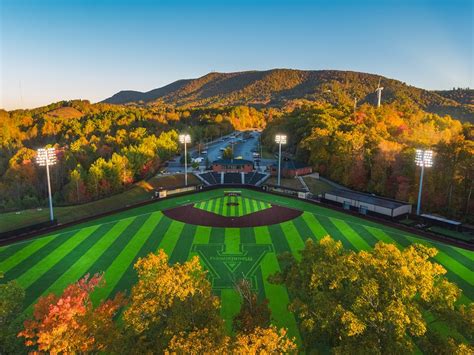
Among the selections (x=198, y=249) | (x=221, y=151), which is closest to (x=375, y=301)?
(x=198, y=249)

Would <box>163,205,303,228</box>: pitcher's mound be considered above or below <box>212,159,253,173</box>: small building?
below

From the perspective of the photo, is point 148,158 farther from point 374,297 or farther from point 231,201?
point 374,297

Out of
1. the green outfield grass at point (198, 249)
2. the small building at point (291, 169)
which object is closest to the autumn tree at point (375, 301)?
the green outfield grass at point (198, 249)

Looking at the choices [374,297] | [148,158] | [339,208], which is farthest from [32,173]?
[374,297]

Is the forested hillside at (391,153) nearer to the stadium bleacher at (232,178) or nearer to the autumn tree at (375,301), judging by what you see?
the stadium bleacher at (232,178)

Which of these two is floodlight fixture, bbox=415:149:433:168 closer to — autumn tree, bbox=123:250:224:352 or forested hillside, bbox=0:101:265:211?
autumn tree, bbox=123:250:224:352

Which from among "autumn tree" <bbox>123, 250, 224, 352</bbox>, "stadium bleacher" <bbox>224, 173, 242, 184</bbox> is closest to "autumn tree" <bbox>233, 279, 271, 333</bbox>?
"autumn tree" <bbox>123, 250, 224, 352</bbox>
